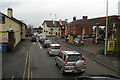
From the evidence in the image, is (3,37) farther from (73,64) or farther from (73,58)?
(73,64)

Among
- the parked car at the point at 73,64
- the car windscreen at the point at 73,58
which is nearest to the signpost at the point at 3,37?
the parked car at the point at 73,64

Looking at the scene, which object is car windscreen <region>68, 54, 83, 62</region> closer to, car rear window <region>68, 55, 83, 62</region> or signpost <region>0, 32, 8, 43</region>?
car rear window <region>68, 55, 83, 62</region>

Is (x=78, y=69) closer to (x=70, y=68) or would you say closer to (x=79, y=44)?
(x=70, y=68)

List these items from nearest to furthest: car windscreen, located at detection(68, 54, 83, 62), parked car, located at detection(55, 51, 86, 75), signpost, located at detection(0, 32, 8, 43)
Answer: parked car, located at detection(55, 51, 86, 75) → car windscreen, located at detection(68, 54, 83, 62) → signpost, located at detection(0, 32, 8, 43)

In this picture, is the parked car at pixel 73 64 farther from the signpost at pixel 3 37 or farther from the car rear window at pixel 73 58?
the signpost at pixel 3 37

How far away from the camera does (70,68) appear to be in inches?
424

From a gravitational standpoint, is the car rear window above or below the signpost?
below

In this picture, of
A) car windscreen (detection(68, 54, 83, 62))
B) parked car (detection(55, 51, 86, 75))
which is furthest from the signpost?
car windscreen (detection(68, 54, 83, 62))

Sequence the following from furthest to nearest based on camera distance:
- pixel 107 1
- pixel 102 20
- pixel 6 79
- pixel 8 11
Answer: pixel 8 11
pixel 102 20
pixel 107 1
pixel 6 79

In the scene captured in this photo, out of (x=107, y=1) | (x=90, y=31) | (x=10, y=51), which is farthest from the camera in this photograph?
(x=90, y=31)

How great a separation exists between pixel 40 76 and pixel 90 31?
52906mm

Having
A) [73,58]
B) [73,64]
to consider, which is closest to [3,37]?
[73,58]

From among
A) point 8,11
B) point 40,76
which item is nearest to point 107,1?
point 40,76

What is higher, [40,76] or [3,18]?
[3,18]
